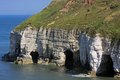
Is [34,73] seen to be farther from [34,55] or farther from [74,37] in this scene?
[34,55]

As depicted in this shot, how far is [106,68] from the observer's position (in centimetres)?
7544

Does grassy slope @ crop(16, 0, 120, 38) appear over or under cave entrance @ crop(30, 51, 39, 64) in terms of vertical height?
over

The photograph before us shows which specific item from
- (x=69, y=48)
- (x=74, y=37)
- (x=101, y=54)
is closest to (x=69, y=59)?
(x=69, y=48)

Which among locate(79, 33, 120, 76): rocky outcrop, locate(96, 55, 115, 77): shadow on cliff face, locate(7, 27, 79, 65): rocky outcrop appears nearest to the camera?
locate(79, 33, 120, 76): rocky outcrop

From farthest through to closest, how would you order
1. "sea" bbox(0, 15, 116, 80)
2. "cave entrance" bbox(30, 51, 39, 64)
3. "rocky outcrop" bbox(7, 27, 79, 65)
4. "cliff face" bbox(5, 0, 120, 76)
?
"cave entrance" bbox(30, 51, 39, 64) < "rocky outcrop" bbox(7, 27, 79, 65) < "cliff face" bbox(5, 0, 120, 76) < "sea" bbox(0, 15, 116, 80)

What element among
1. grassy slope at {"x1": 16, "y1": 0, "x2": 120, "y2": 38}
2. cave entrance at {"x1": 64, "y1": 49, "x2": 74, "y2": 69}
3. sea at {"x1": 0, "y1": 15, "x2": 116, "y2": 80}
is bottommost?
sea at {"x1": 0, "y1": 15, "x2": 116, "y2": 80}

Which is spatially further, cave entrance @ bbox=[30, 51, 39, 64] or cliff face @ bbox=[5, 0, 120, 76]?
cave entrance @ bbox=[30, 51, 39, 64]

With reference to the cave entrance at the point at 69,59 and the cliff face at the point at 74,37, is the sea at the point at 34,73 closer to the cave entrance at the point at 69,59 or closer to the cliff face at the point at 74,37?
the cliff face at the point at 74,37

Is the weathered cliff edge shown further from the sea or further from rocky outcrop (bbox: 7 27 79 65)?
the sea

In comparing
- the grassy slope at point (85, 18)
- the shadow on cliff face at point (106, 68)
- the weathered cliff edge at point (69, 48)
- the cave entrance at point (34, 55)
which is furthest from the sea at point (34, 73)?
the grassy slope at point (85, 18)

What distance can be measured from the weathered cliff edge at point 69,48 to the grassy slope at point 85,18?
5.10 feet

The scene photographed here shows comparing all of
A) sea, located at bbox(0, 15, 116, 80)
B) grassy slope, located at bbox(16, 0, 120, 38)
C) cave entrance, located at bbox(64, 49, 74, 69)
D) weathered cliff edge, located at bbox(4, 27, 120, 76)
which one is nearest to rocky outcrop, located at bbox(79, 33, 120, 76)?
weathered cliff edge, located at bbox(4, 27, 120, 76)

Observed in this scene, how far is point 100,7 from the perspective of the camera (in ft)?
304

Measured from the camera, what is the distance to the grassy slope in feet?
255
